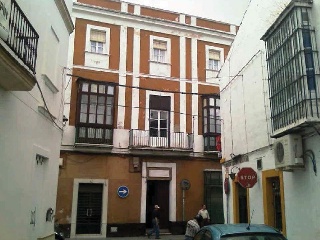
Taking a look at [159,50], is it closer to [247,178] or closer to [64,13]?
[64,13]

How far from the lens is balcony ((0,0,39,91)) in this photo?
5230 mm

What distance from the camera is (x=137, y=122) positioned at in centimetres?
1922

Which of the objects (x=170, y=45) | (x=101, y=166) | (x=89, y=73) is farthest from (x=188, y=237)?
(x=170, y=45)

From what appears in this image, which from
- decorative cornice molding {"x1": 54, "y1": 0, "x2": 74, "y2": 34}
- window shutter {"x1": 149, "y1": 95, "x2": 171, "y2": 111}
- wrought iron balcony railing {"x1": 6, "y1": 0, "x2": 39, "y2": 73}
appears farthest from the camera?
window shutter {"x1": 149, "y1": 95, "x2": 171, "y2": 111}

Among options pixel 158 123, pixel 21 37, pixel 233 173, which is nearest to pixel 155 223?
pixel 158 123

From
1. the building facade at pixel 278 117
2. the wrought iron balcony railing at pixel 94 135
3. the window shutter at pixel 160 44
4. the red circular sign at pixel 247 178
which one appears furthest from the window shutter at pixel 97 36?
the red circular sign at pixel 247 178

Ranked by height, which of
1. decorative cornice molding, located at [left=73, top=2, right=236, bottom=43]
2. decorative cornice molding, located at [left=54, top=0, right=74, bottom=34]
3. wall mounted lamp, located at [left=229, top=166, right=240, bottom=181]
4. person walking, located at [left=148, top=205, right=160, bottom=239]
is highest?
decorative cornice molding, located at [left=73, top=2, right=236, bottom=43]

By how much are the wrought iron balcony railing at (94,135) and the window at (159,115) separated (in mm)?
2457

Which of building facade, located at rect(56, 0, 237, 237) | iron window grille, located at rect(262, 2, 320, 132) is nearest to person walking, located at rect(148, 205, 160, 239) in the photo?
building facade, located at rect(56, 0, 237, 237)

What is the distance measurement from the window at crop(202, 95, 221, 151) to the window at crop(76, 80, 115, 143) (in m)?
5.42

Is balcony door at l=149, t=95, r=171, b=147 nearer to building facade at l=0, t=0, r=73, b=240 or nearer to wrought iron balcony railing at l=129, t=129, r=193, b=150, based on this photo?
wrought iron balcony railing at l=129, t=129, r=193, b=150

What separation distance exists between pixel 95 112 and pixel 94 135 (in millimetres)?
1218

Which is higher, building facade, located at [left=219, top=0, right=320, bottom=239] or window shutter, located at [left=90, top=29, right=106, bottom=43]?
window shutter, located at [left=90, top=29, right=106, bottom=43]

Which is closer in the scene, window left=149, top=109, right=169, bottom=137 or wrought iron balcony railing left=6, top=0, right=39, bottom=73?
wrought iron balcony railing left=6, top=0, right=39, bottom=73
